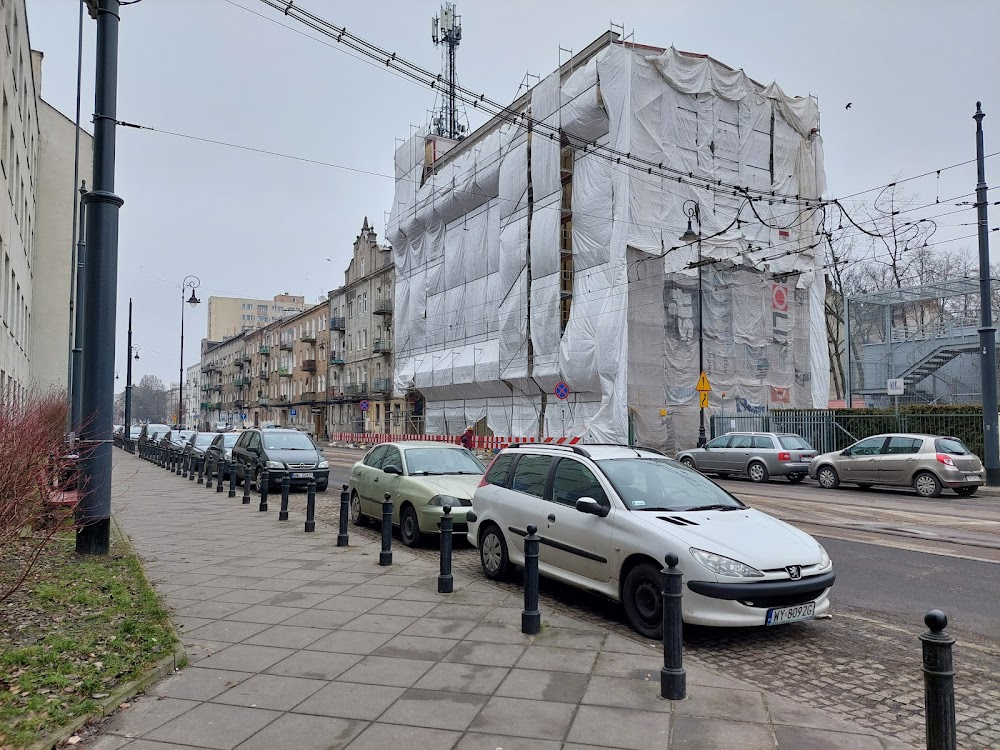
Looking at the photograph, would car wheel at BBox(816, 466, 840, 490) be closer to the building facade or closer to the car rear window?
the car rear window

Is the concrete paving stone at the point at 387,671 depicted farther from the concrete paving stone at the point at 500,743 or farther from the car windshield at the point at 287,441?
the car windshield at the point at 287,441

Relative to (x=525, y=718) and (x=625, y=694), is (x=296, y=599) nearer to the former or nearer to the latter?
(x=525, y=718)

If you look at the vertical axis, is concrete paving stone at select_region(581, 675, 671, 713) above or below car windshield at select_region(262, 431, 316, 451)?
below

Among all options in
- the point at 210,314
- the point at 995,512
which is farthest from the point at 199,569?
the point at 210,314

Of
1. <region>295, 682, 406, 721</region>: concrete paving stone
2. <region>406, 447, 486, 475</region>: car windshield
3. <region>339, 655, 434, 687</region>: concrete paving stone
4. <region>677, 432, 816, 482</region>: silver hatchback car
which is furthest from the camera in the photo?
<region>677, 432, 816, 482</region>: silver hatchback car

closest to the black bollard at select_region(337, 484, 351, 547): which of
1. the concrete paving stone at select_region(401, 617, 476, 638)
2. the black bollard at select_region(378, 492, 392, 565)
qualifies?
the black bollard at select_region(378, 492, 392, 565)

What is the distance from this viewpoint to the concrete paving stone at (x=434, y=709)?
3.99 metres

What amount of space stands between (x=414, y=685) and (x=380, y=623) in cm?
143

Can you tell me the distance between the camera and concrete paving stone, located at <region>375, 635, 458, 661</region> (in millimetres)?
5117

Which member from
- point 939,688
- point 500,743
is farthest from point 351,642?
point 939,688

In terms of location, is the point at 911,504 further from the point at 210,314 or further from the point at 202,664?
the point at 210,314

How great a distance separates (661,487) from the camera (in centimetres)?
671

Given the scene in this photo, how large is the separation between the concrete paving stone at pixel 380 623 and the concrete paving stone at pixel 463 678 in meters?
0.96

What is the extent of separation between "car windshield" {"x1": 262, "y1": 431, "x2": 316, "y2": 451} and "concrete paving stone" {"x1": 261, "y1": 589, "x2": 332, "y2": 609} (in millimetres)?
12113
